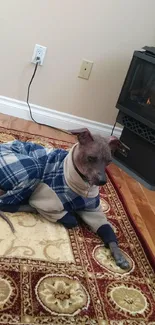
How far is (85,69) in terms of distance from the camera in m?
2.32

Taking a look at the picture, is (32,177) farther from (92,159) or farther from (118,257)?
(118,257)

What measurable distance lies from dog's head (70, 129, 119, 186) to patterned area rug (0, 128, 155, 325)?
26 cm

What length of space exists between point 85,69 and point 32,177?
4.09 feet

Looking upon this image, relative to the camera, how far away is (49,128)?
94.7 inches

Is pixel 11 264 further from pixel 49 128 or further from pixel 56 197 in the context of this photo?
pixel 49 128

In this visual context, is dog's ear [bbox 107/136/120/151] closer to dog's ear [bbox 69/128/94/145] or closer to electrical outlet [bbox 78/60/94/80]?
dog's ear [bbox 69/128/94/145]

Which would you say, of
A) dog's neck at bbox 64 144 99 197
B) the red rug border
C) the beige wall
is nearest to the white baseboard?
the beige wall

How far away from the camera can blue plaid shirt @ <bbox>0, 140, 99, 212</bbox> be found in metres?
1.29

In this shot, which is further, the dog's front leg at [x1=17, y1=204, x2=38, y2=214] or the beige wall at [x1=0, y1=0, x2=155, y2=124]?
the beige wall at [x1=0, y1=0, x2=155, y2=124]

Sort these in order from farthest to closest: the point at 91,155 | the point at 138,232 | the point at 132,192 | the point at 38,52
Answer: the point at 38,52 → the point at 132,192 → the point at 138,232 → the point at 91,155

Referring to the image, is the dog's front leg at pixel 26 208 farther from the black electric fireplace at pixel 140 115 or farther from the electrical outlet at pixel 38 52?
the electrical outlet at pixel 38 52

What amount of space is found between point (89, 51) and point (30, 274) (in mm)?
1664

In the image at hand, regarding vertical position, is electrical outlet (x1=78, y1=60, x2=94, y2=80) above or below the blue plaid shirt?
above

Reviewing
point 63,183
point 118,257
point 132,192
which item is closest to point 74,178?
point 63,183
